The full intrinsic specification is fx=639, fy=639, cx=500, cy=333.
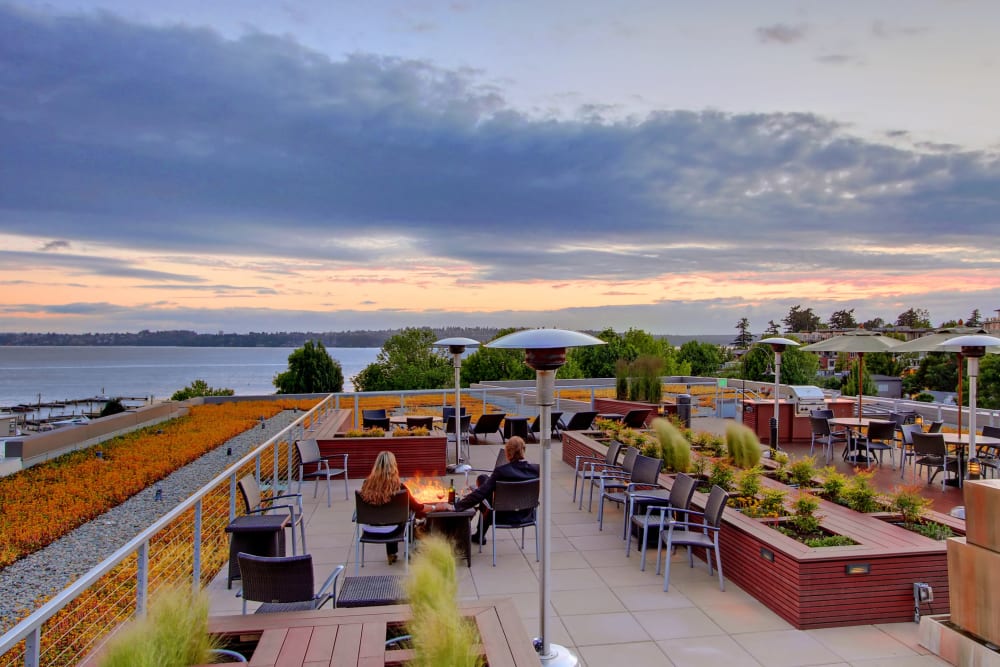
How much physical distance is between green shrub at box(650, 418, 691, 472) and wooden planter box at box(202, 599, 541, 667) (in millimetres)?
4377

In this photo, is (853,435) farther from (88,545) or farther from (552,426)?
(88,545)

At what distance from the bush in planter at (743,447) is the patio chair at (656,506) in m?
1.74

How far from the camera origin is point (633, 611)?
4316mm

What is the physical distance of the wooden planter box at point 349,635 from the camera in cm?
247

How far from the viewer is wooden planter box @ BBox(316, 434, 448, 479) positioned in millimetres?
9031

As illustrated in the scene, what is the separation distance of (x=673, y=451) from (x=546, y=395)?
13.4ft

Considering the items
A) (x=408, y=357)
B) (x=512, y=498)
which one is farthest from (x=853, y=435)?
(x=408, y=357)

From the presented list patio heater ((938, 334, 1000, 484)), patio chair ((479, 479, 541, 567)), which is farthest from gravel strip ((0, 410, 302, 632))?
patio heater ((938, 334, 1000, 484))

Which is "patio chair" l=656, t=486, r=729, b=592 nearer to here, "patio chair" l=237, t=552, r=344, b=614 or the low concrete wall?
"patio chair" l=237, t=552, r=344, b=614

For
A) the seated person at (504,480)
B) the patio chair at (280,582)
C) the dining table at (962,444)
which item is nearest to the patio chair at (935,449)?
the dining table at (962,444)

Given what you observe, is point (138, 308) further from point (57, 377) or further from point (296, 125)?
point (57, 377)

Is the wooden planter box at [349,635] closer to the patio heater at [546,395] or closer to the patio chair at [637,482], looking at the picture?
the patio heater at [546,395]

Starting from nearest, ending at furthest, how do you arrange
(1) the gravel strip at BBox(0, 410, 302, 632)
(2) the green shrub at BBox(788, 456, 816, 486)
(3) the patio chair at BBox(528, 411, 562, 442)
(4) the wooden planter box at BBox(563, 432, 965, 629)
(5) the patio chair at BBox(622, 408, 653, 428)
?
(4) the wooden planter box at BBox(563, 432, 965, 629) < (2) the green shrub at BBox(788, 456, 816, 486) < (1) the gravel strip at BBox(0, 410, 302, 632) < (5) the patio chair at BBox(622, 408, 653, 428) < (3) the patio chair at BBox(528, 411, 562, 442)

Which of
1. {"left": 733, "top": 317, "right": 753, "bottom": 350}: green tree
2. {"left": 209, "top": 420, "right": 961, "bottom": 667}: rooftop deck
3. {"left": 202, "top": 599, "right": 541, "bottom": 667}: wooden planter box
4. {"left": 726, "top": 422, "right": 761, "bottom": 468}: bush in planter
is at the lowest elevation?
{"left": 209, "top": 420, "right": 961, "bottom": 667}: rooftop deck
